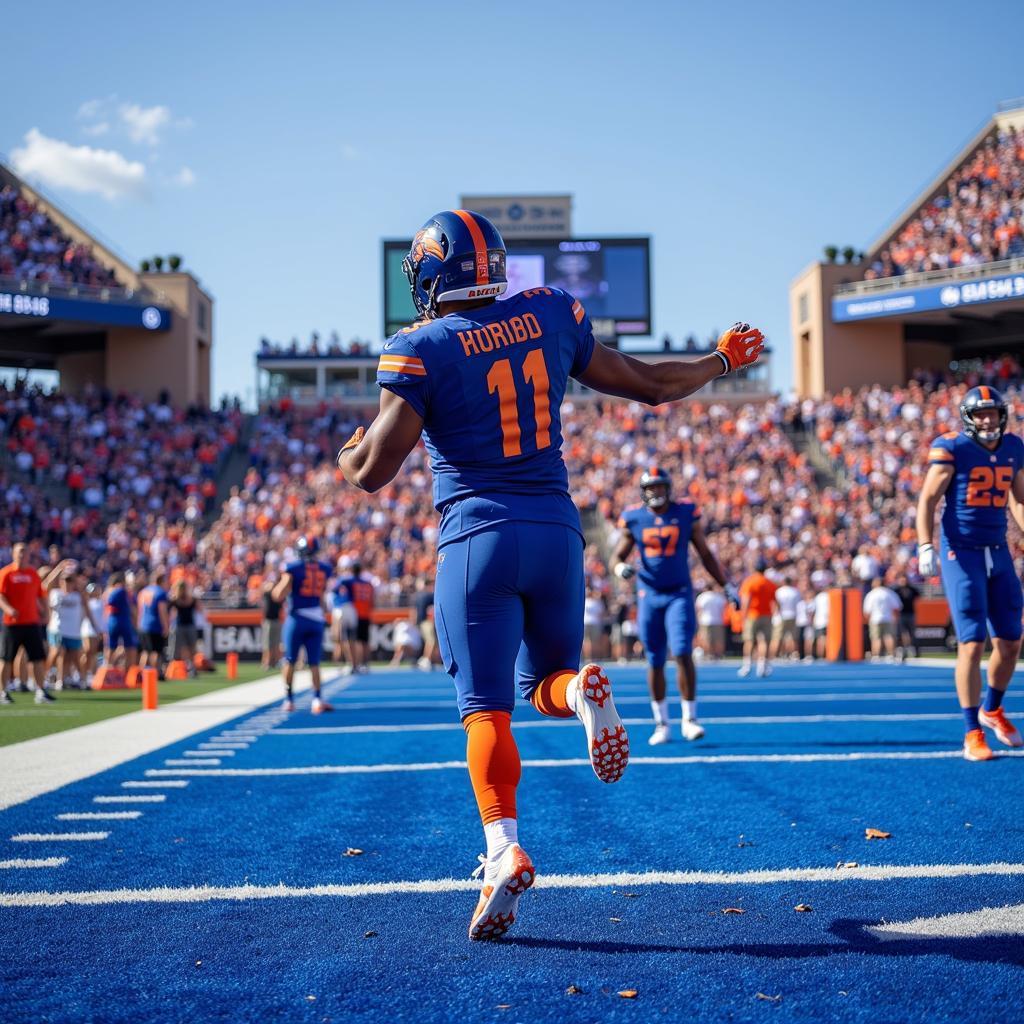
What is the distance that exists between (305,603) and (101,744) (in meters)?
3.60

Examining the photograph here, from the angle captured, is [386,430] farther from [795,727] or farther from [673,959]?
[795,727]

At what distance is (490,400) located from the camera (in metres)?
3.33

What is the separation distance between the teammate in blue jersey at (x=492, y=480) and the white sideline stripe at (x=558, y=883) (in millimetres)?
605

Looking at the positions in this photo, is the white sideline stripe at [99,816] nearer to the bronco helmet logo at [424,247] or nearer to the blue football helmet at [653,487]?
the bronco helmet logo at [424,247]

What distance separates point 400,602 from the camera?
987 inches

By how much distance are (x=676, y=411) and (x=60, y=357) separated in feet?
72.3

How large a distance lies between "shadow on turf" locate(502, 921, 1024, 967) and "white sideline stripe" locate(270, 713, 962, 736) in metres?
6.34

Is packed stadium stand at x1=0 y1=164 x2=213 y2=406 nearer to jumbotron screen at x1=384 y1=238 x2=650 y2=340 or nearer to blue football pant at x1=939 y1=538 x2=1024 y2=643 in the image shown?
jumbotron screen at x1=384 y1=238 x2=650 y2=340

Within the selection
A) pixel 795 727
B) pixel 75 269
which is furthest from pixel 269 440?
pixel 795 727

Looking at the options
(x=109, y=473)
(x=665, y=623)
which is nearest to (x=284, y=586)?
(x=665, y=623)

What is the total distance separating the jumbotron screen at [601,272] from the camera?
115 ft

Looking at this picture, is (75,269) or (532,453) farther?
(75,269)

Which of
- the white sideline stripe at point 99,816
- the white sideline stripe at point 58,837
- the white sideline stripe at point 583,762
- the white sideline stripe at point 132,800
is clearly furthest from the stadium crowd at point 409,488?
the white sideline stripe at point 58,837

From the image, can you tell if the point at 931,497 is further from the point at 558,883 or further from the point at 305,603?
the point at 305,603
